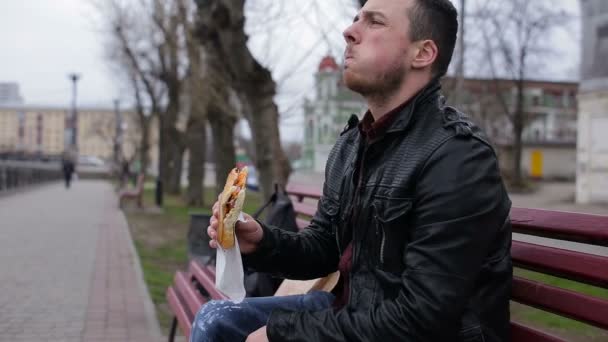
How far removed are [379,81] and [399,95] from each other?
0.08 meters

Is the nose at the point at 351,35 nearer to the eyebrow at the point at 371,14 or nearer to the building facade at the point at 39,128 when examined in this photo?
the eyebrow at the point at 371,14

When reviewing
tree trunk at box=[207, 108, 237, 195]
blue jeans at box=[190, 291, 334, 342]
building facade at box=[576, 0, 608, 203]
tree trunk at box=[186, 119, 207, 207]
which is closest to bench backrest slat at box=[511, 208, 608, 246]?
blue jeans at box=[190, 291, 334, 342]

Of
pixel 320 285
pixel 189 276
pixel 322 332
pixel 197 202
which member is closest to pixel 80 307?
pixel 189 276

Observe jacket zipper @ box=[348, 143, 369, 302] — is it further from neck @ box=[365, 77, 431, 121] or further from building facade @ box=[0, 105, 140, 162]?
building facade @ box=[0, 105, 140, 162]

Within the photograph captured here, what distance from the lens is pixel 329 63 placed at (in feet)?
32.9

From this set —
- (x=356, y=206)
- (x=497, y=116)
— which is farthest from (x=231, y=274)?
(x=497, y=116)

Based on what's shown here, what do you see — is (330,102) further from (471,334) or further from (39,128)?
(39,128)

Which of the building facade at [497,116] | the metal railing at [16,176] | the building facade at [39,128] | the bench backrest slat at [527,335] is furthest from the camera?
the building facade at [39,128]

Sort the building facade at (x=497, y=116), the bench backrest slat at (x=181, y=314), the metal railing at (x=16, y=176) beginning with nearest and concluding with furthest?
the bench backrest slat at (x=181, y=314)
the building facade at (x=497, y=116)
the metal railing at (x=16, y=176)

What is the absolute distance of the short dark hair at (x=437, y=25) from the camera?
2.13 meters

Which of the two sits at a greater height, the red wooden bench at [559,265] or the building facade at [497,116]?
the building facade at [497,116]

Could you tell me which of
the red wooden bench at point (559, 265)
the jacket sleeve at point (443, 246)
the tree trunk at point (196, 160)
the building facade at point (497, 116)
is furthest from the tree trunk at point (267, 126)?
the tree trunk at point (196, 160)

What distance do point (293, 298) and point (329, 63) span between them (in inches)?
302

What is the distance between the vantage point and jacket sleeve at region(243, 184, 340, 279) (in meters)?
2.57
